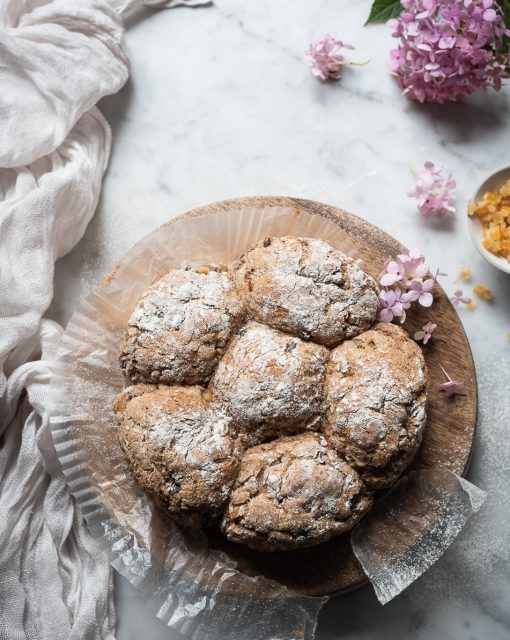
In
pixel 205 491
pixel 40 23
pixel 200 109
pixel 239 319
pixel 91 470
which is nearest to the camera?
pixel 205 491

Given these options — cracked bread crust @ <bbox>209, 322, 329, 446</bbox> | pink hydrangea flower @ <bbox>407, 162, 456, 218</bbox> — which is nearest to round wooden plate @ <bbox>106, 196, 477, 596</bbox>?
pink hydrangea flower @ <bbox>407, 162, 456, 218</bbox>

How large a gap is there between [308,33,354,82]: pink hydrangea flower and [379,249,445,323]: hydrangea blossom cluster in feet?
2.19

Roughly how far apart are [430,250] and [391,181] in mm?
242

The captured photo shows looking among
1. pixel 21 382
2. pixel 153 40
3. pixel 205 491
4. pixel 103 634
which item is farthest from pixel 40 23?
pixel 103 634

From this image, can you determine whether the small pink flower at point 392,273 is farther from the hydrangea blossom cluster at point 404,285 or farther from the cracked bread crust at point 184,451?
the cracked bread crust at point 184,451

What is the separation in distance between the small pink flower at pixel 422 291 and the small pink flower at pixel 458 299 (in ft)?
0.66

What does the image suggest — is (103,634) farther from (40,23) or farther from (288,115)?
(40,23)

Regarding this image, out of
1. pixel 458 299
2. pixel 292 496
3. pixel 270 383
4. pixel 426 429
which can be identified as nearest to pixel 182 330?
pixel 270 383

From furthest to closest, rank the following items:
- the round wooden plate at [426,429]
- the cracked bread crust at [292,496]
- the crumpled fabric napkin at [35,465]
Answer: the crumpled fabric napkin at [35,465], the round wooden plate at [426,429], the cracked bread crust at [292,496]

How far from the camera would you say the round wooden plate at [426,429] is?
1.93m

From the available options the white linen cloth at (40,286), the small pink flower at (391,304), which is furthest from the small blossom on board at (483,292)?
the white linen cloth at (40,286)

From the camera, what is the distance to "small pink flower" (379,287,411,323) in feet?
6.37

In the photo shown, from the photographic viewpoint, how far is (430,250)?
2.23 metres

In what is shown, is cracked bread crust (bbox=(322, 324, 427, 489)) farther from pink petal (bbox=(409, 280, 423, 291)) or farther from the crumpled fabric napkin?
the crumpled fabric napkin
